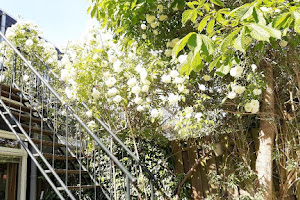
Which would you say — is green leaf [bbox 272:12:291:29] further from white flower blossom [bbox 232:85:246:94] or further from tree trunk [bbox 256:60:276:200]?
tree trunk [bbox 256:60:276:200]

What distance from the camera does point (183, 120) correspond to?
285 cm

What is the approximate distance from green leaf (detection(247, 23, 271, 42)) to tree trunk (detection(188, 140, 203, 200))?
3132 millimetres

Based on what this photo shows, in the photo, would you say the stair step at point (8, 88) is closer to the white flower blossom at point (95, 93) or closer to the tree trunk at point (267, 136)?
the white flower blossom at point (95, 93)

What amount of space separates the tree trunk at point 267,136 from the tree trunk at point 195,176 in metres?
1.19

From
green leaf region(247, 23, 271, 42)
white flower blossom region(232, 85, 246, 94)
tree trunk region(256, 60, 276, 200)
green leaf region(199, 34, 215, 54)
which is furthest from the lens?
tree trunk region(256, 60, 276, 200)

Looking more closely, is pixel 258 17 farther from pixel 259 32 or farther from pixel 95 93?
pixel 95 93

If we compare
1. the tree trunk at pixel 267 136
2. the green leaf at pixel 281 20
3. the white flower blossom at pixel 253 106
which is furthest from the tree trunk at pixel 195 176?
the green leaf at pixel 281 20

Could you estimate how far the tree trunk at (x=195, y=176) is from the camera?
412 cm

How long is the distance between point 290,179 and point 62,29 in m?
6.41

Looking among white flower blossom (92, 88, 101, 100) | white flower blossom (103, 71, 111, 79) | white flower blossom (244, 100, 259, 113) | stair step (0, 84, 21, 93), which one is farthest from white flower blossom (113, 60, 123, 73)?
stair step (0, 84, 21, 93)

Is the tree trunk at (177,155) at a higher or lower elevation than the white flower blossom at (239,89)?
lower

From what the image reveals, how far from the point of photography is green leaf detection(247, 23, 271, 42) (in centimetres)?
122

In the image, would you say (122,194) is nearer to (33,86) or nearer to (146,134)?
(146,134)

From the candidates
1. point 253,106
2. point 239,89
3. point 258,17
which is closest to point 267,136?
point 253,106
